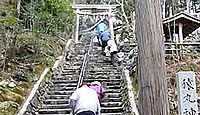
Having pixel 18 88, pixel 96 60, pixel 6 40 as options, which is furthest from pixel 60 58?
pixel 18 88

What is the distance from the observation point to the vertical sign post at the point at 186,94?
496 centimetres

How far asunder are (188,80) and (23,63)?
7.32m

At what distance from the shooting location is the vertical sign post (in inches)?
195

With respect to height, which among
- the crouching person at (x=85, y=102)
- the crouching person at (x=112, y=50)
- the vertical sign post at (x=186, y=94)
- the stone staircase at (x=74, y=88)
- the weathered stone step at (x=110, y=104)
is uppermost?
the vertical sign post at (x=186, y=94)

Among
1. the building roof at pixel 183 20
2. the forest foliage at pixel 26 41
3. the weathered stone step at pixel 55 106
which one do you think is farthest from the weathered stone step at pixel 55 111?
the building roof at pixel 183 20

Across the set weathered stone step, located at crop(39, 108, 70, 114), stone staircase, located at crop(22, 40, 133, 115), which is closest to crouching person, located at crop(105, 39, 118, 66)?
stone staircase, located at crop(22, 40, 133, 115)

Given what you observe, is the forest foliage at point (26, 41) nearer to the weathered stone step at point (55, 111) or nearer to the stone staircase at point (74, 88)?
the stone staircase at point (74, 88)

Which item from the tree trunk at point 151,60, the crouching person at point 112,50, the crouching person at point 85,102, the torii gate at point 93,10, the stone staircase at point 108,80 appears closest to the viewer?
the tree trunk at point 151,60

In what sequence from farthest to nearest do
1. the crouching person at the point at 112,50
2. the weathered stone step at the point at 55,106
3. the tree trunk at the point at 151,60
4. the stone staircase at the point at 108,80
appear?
the crouching person at the point at 112,50, the weathered stone step at the point at 55,106, the stone staircase at the point at 108,80, the tree trunk at the point at 151,60

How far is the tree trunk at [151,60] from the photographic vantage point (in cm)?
471

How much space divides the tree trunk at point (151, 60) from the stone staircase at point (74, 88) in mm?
3815

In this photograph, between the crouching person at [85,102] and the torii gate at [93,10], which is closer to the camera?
the crouching person at [85,102]

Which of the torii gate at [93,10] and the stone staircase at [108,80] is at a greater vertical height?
the torii gate at [93,10]

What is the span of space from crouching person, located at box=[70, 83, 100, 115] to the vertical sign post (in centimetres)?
153
